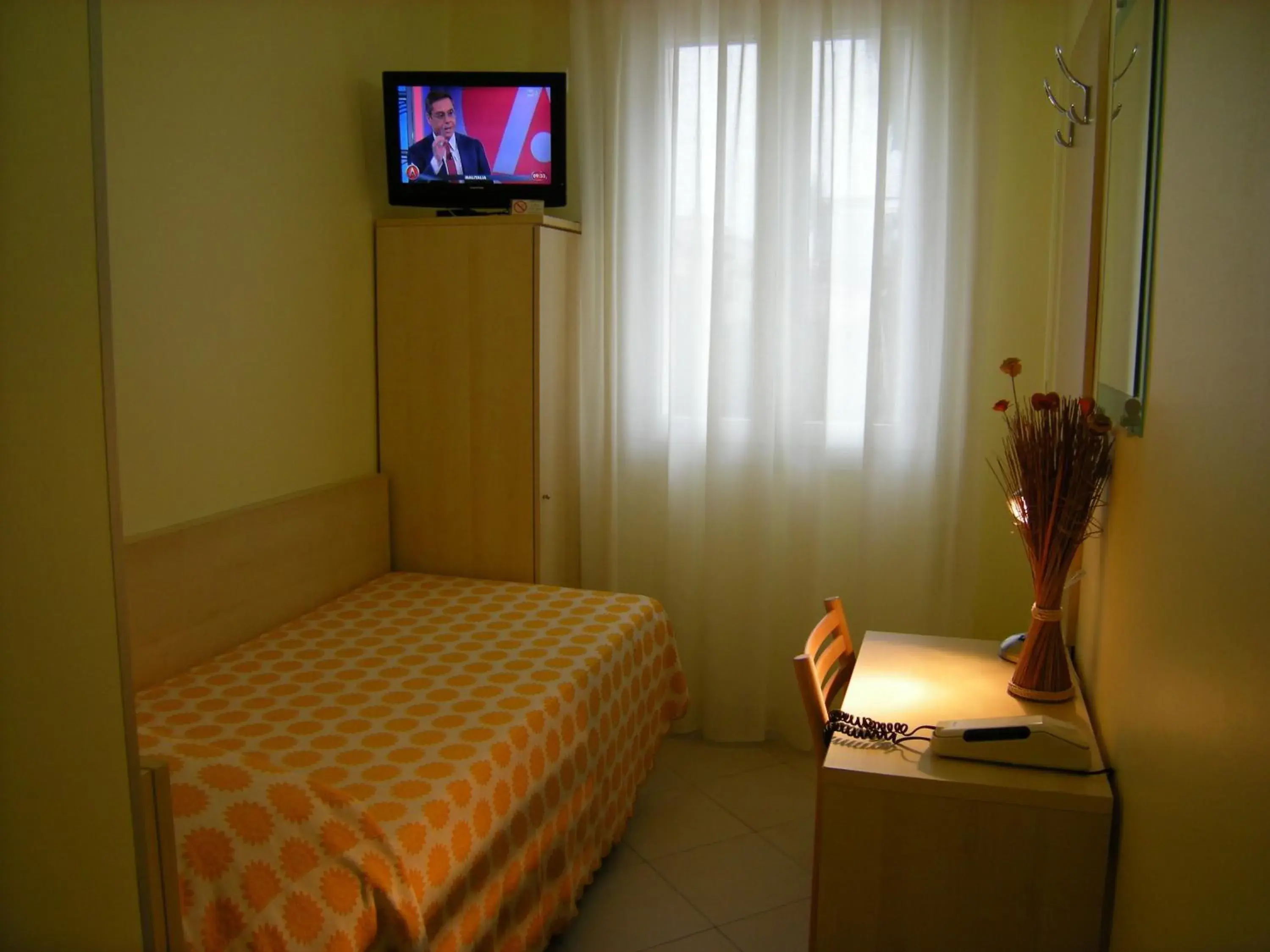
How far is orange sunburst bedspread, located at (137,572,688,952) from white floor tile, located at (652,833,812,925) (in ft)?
0.70

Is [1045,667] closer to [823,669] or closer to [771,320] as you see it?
[823,669]

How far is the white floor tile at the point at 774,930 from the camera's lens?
2.38m

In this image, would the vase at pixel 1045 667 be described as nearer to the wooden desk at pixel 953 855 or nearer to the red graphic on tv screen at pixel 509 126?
the wooden desk at pixel 953 855

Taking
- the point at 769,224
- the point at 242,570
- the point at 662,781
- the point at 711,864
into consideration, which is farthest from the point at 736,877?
the point at 769,224

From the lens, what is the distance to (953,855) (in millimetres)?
1662

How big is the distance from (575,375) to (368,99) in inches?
43.7

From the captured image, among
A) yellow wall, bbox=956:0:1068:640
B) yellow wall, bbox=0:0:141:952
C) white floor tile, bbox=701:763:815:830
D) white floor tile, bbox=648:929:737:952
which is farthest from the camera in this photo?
yellow wall, bbox=956:0:1068:640

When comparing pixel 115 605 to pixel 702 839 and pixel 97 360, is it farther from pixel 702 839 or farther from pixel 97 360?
pixel 702 839

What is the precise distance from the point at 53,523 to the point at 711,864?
7.31ft

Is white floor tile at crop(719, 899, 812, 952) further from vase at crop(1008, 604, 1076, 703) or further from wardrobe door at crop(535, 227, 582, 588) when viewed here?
wardrobe door at crop(535, 227, 582, 588)

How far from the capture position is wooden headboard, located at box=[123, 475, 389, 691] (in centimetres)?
238

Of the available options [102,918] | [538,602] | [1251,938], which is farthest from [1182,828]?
[538,602]

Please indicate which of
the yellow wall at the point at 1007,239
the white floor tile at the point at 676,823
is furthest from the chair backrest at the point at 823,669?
the yellow wall at the point at 1007,239

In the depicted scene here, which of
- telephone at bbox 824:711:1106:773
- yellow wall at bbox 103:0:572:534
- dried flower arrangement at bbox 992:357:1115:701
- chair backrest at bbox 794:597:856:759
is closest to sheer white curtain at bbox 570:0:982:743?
yellow wall at bbox 103:0:572:534
